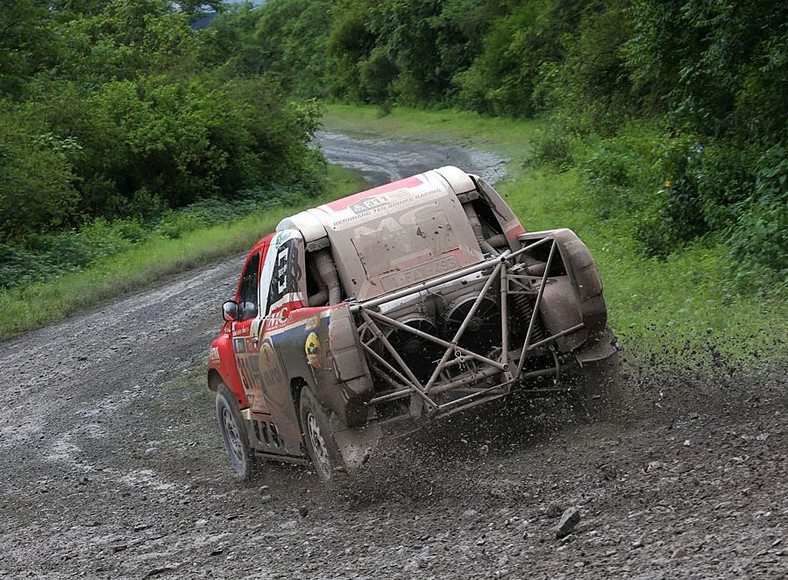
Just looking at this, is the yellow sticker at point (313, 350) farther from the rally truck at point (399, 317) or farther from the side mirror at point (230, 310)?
the side mirror at point (230, 310)

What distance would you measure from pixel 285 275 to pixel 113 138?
2470cm

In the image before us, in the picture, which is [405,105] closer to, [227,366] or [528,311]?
[227,366]

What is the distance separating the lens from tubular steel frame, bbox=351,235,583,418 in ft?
23.4

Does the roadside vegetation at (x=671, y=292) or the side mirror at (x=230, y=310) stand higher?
the side mirror at (x=230, y=310)

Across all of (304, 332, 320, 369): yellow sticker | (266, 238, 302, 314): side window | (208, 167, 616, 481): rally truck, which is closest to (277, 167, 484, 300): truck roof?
(208, 167, 616, 481): rally truck

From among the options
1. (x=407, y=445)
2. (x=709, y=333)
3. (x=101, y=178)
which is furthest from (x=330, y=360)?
(x=101, y=178)

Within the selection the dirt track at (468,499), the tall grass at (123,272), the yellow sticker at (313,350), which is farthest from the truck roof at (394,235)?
the tall grass at (123,272)

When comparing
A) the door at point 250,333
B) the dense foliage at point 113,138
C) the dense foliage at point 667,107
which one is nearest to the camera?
the door at point 250,333

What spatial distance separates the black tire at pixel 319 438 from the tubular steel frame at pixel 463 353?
42cm

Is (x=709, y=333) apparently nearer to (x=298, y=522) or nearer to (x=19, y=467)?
(x=298, y=522)

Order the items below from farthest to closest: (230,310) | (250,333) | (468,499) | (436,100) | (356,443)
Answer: (436,100), (230,310), (250,333), (356,443), (468,499)

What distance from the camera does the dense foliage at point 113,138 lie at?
83.8 feet

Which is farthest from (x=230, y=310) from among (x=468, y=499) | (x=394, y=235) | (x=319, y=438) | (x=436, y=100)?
(x=436, y=100)

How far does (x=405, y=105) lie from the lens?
5566 cm
